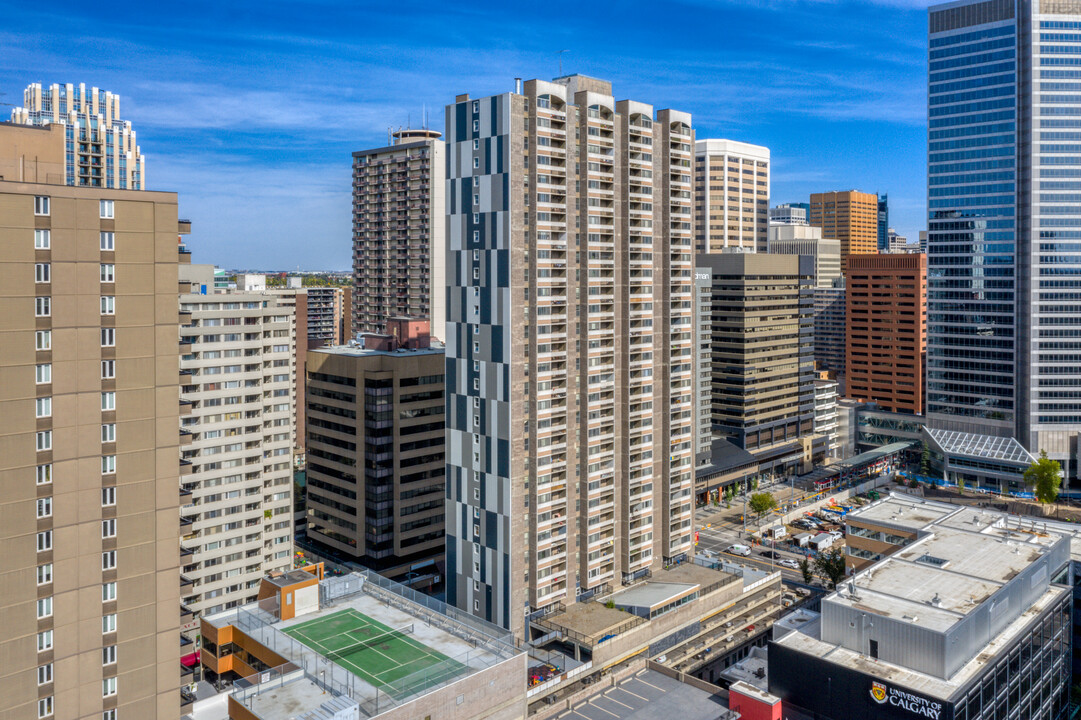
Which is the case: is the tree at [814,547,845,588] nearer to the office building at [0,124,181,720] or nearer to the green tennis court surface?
the green tennis court surface

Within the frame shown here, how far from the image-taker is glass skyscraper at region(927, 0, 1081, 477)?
157 meters

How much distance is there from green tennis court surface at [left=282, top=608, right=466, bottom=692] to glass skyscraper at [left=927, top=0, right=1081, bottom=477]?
13612 centimetres

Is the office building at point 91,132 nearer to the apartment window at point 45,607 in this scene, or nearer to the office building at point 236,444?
the office building at point 236,444

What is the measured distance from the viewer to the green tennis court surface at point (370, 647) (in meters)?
61.7

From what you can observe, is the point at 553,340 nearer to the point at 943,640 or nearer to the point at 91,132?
the point at 943,640

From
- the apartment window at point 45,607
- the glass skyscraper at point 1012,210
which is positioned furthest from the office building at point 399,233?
the apartment window at point 45,607

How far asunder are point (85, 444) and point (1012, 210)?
164664 millimetres

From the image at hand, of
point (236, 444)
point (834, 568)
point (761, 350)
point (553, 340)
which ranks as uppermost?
point (553, 340)

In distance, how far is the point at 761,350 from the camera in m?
163

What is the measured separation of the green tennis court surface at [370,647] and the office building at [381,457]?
34743mm

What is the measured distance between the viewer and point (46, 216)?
41.4 meters

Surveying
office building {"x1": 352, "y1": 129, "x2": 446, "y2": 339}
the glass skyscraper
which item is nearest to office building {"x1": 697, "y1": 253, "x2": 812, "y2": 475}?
the glass skyscraper

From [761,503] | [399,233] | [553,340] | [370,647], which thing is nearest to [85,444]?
[370,647]

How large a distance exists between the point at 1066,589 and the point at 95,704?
255ft
